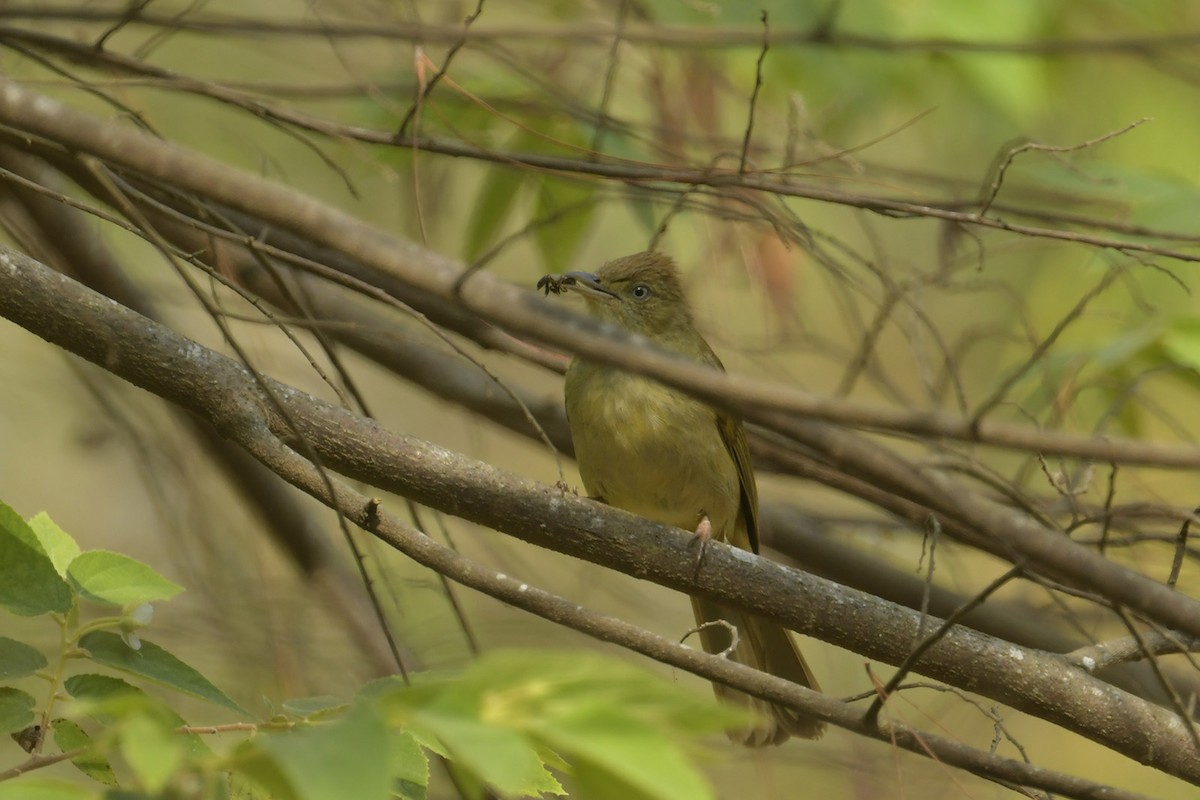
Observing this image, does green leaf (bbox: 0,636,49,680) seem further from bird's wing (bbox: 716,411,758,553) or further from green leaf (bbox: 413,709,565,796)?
bird's wing (bbox: 716,411,758,553)

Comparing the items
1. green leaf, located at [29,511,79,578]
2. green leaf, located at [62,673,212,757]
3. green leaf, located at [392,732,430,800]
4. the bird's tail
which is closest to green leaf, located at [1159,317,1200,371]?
the bird's tail

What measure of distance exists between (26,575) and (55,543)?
8.5 inches

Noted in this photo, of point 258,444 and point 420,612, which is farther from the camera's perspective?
point 420,612

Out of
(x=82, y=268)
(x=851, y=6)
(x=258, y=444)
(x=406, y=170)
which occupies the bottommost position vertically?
(x=258, y=444)

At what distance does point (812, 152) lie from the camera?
453 centimetres

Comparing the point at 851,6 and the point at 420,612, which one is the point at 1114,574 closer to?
the point at 851,6

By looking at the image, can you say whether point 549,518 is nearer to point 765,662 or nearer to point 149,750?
point 149,750

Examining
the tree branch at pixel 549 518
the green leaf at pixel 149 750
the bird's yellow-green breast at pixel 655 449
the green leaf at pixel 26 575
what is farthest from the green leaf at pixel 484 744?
the bird's yellow-green breast at pixel 655 449

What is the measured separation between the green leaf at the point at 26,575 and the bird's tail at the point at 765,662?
2.31 meters

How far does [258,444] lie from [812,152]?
2.53 meters

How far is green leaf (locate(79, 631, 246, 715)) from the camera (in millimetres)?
2141

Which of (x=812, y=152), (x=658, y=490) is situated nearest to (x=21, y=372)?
(x=658, y=490)

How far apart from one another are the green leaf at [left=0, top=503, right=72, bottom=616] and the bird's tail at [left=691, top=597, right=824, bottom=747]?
231 centimetres

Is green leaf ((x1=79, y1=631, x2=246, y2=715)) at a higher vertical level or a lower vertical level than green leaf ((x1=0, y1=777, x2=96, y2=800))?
higher
